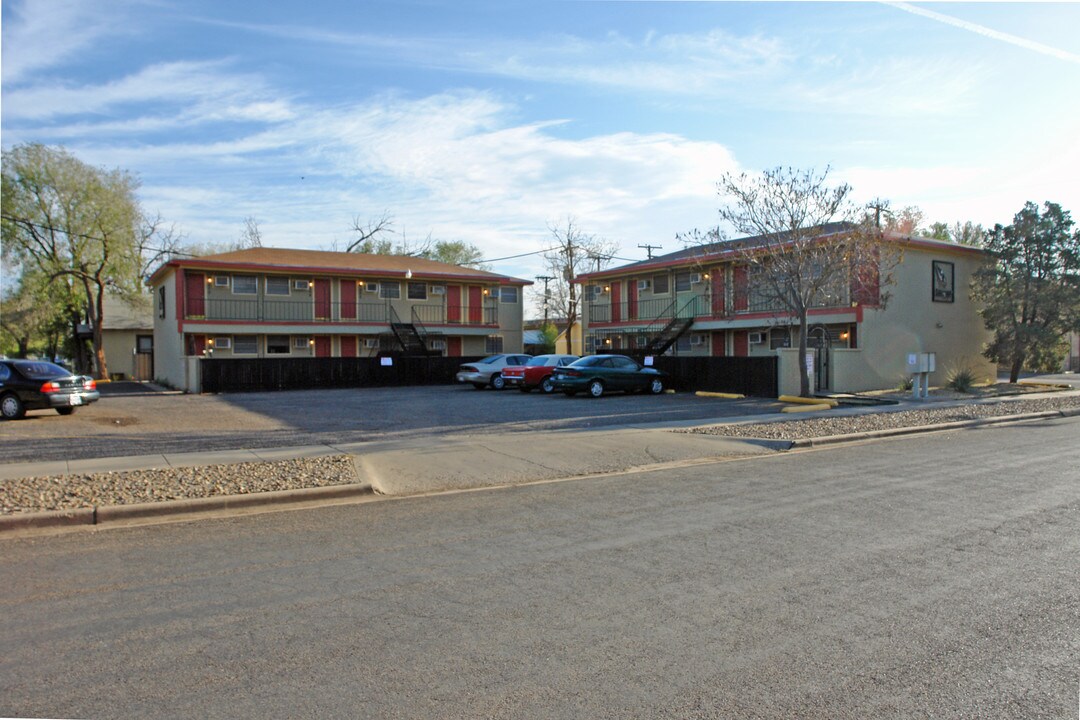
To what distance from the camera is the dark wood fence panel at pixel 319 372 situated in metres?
29.1

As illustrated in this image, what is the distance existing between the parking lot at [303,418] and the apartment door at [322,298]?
8.57 m

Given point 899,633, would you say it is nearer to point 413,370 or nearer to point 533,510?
point 533,510

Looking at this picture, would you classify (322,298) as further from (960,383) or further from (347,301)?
(960,383)

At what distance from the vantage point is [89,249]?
132ft

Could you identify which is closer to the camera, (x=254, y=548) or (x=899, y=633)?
(x=899, y=633)

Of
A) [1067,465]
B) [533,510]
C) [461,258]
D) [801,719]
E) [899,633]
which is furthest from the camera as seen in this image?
[461,258]

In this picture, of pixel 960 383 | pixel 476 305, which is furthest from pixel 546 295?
pixel 960 383

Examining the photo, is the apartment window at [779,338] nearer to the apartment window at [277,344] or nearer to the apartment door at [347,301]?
the apartment door at [347,301]

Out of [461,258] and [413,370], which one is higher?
[461,258]

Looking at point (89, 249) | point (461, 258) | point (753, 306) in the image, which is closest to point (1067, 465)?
point (753, 306)

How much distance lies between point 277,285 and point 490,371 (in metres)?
12.5

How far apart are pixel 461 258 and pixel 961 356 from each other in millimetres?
47336

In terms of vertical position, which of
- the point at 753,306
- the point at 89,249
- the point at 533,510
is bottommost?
the point at 533,510

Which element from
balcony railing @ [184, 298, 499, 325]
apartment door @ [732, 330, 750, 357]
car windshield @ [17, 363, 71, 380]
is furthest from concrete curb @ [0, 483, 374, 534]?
balcony railing @ [184, 298, 499, 325]
